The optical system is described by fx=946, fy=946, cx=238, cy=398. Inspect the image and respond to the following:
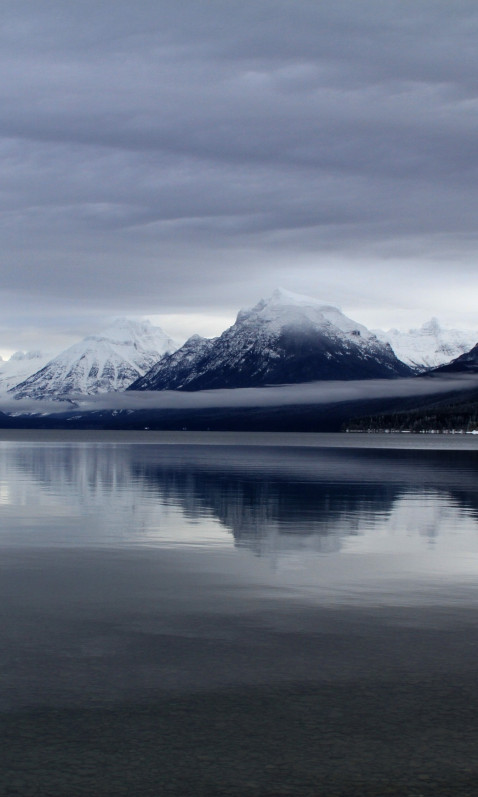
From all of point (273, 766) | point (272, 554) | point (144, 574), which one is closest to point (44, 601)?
point (144, 574)

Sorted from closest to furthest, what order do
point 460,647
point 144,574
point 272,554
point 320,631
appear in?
point 460,647
point 320,631
point 144,574
point 272,554

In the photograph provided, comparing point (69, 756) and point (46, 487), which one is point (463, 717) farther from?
point (46, 487)

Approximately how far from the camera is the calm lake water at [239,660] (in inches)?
574

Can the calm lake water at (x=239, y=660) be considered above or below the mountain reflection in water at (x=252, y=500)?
below

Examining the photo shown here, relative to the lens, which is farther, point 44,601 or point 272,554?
point 272,554

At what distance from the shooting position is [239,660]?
20750 mm

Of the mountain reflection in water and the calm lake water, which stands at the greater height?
the mountain reflection in water

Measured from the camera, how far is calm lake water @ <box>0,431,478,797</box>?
574 inches

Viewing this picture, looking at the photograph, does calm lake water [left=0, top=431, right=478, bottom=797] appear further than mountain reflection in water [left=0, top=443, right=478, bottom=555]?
No

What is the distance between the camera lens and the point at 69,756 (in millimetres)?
14922

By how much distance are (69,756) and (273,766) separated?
322cm

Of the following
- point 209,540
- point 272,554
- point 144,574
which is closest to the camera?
point 144,574

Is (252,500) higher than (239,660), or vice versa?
(252,500)

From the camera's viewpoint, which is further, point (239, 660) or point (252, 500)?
point (252, 500)
